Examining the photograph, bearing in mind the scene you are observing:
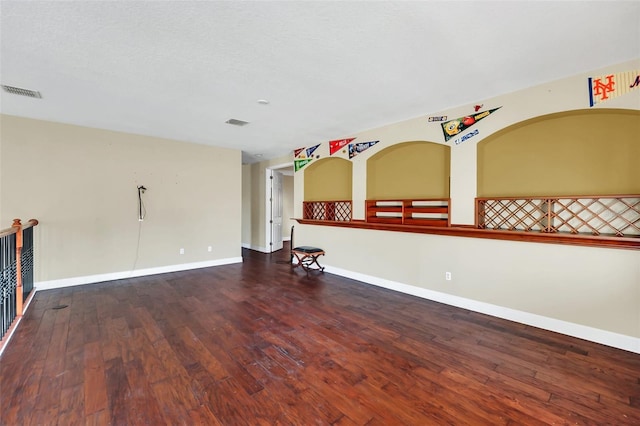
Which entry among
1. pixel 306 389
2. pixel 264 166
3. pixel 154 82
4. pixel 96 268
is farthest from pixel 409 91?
pixel 96 268

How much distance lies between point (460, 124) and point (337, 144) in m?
2.29

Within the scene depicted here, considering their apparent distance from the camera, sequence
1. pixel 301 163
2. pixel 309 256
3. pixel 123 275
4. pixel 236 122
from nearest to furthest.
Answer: pixel 236 122
pixel 123 275
pixel 309 256
pixel 301 163

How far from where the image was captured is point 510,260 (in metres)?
3.22

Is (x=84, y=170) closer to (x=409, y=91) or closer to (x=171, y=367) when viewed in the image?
(x=171, y=367)

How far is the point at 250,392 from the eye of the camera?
196cm

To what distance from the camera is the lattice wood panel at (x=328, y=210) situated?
5.38 metres

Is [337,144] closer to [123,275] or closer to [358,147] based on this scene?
[358,147]

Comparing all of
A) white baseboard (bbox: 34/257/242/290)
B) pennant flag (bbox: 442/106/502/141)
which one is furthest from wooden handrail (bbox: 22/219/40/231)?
pennant flag (bbox: 442/106/502/141)

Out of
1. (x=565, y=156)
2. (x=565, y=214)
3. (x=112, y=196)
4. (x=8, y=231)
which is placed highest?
(x=565, y=156)

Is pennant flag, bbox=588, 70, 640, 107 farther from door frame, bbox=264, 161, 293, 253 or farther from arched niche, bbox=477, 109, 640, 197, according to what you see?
door frame, bbox=264, 161, 293, 253

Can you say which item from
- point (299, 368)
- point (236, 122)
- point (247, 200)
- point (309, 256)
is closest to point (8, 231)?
point (236, 122)

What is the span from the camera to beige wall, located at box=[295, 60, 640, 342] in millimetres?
2609

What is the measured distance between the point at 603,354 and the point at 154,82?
5094mm

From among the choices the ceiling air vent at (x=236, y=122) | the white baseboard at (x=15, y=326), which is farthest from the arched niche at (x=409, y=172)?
the white baseboard at (x=15, y=326)
